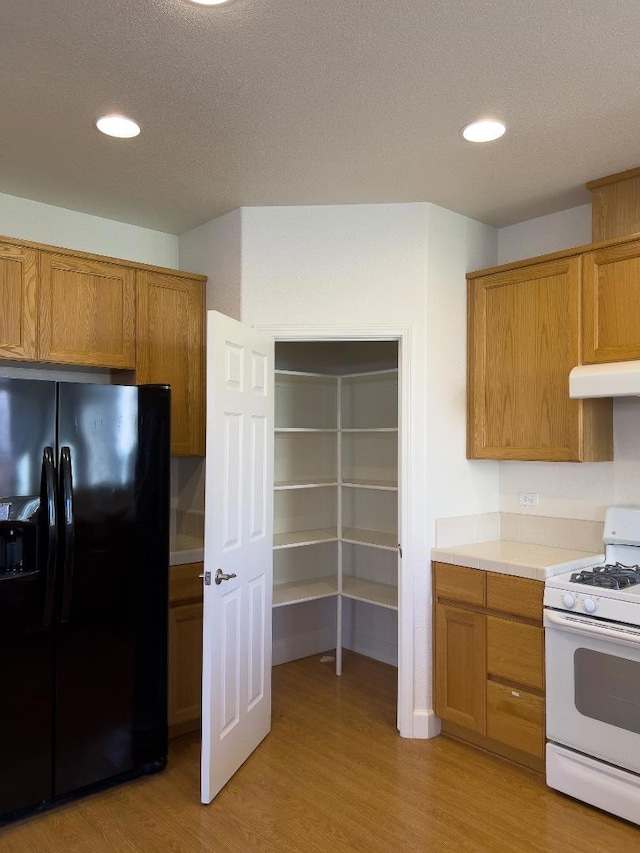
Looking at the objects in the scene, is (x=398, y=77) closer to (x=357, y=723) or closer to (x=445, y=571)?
(x=445, y=571)

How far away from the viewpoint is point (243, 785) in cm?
274

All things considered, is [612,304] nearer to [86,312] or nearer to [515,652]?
[515,652]

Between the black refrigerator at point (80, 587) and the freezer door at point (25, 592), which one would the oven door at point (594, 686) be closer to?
the black refrigerator at point (80, 587)

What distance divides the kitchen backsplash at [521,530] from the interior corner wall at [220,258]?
1.55 m

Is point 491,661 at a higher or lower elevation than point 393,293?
lower

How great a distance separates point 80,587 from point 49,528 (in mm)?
286

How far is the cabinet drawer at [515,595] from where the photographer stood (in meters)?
2.79

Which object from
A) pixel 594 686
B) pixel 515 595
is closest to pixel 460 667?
pixel 515 595

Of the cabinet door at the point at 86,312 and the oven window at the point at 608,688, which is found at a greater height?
the cabinet door at the point at 86,312

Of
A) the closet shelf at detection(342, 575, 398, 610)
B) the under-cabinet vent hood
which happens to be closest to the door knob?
the closet shelf at detection(342, 575, 398, 610)

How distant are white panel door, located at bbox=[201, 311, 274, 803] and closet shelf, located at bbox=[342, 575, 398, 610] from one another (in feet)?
2.74

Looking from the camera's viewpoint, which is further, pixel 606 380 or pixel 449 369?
pixel 449 369

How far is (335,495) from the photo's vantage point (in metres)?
4.58

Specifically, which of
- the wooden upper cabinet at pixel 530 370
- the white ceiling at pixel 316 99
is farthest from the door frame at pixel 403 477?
the white ceiling at pixel 316 99
